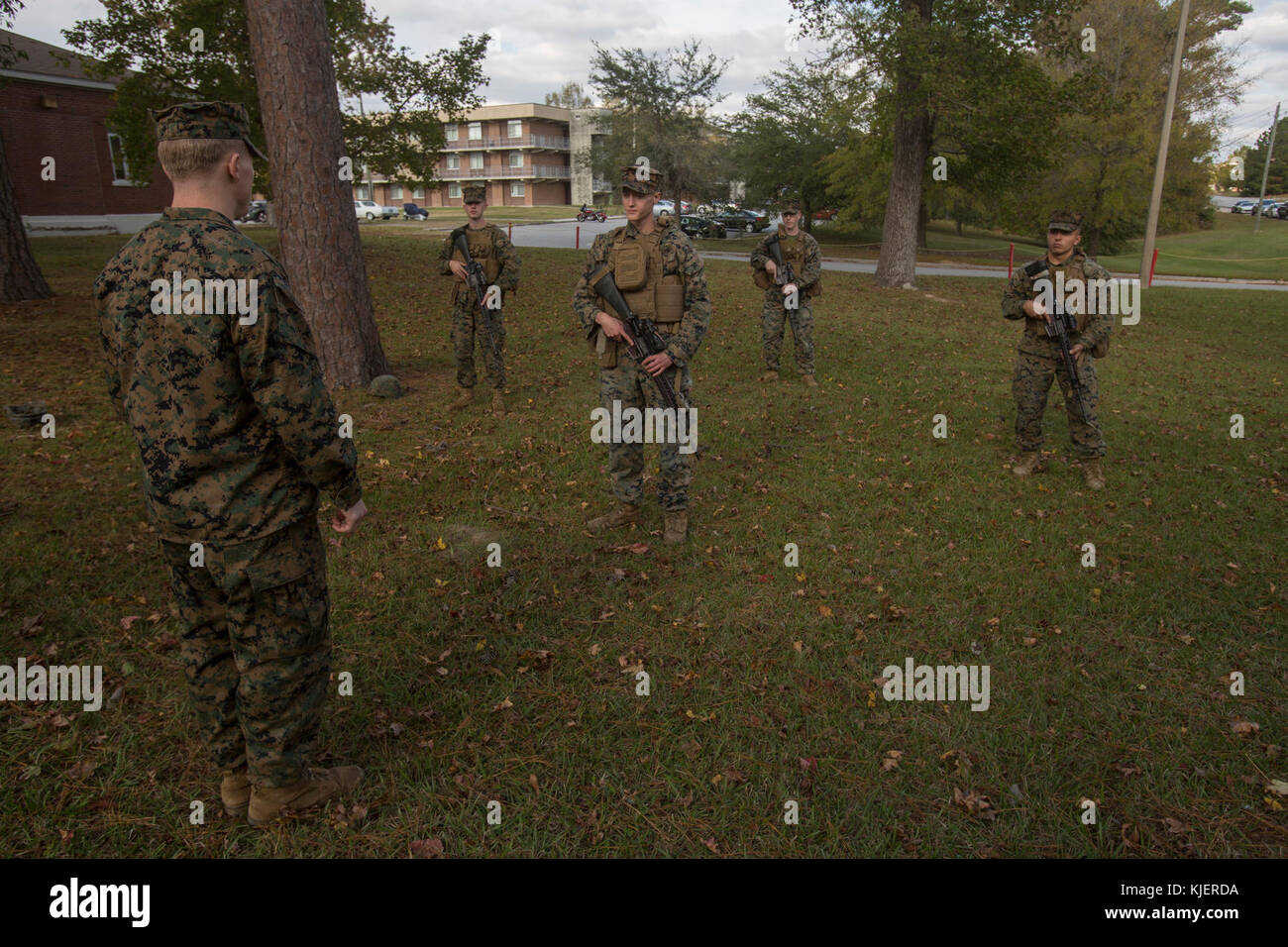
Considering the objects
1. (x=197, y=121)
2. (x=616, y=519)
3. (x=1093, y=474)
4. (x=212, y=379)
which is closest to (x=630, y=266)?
(x=616, y=519)

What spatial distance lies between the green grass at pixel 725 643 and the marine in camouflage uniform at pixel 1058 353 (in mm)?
416

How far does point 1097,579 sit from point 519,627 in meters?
4.45

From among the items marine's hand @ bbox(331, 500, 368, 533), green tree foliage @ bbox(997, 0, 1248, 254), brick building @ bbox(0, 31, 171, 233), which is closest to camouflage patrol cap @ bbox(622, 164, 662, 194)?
marine's hand @ bbox(331, 500, 368, 533)

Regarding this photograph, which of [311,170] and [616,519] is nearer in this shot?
[616,519]

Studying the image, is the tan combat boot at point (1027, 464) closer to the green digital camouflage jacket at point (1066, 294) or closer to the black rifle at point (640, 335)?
the green digital camouflage jacket at point (1066, 294)

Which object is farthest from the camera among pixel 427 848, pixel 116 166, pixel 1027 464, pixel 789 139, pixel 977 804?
pixel 789 139

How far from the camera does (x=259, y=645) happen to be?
3.22 m

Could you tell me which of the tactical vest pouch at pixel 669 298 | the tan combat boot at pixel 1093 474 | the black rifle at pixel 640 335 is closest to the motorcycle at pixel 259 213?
the black rifle at pixel 640 335

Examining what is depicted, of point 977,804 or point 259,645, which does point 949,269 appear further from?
point 259,645

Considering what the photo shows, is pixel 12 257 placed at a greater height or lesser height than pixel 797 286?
greater

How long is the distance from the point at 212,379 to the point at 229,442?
0.83 feet

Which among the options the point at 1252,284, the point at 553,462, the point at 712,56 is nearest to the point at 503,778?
the point at 553,462

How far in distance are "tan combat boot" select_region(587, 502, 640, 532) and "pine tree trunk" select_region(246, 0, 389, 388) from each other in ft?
16.1

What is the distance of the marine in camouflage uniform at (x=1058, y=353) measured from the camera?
7.71m
